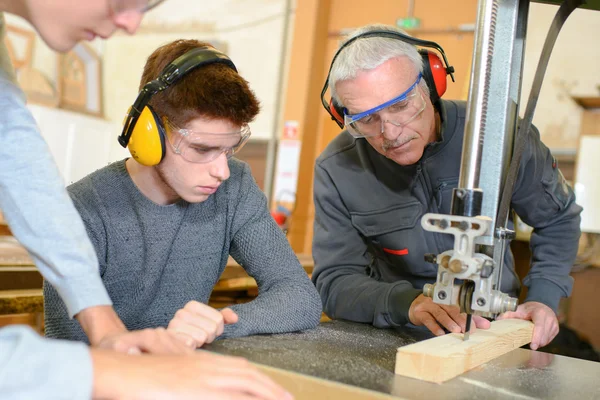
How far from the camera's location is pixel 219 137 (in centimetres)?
147

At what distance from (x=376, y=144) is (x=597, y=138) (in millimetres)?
2583

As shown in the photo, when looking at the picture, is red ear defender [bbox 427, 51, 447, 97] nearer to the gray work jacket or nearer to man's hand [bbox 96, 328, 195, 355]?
the gray work jacket

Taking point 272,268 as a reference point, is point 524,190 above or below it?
above

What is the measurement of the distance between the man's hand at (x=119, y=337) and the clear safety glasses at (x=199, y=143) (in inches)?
19.6

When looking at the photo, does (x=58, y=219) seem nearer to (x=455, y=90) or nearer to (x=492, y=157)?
(x=492, y=157)

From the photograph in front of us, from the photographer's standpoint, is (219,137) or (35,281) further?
(35,281)

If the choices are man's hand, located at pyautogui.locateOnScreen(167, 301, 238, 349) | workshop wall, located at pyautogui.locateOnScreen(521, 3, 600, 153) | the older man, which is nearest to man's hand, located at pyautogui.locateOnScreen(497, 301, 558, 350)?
the older man

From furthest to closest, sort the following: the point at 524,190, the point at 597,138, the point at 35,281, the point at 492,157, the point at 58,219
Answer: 1. the point at 597,138
2. the point at 35,281
3. the point at 524,190
4. the point at 492,157
5. the point at 58,219

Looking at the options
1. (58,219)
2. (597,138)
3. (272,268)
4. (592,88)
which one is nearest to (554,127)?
(592,88)

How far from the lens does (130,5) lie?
92 cm

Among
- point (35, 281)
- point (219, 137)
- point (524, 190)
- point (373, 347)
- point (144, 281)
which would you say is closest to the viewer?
point (373, 347)

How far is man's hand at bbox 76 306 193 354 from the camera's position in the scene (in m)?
1.00

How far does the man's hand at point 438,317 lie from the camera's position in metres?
1.47

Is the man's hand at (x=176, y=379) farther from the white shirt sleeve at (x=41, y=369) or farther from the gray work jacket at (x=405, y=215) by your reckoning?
the gray work jacket at (x=405, y=215)
